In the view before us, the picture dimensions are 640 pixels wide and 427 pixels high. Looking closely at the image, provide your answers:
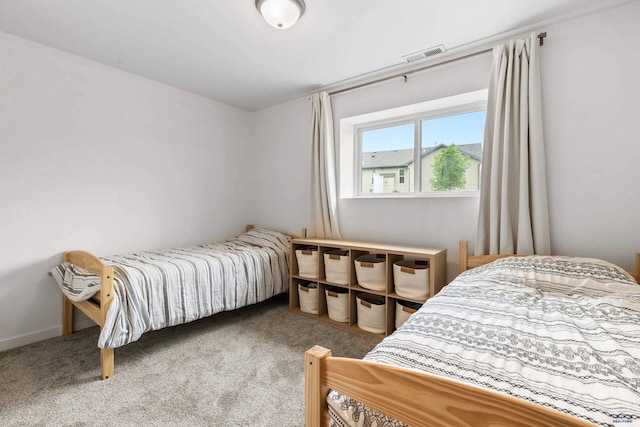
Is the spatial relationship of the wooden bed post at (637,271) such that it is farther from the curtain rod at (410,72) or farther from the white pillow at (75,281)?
the white pillow at (75,281)

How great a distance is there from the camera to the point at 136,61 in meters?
2.45

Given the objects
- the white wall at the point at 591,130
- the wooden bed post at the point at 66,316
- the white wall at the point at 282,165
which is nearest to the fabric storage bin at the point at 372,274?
the white wall at the point at 591,130

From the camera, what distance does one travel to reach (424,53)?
90.5 inches

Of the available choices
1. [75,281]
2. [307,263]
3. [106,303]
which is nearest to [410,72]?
[307,263]

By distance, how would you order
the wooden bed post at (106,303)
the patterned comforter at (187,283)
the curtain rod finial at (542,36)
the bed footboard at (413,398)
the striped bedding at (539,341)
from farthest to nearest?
the curtain rod finial at (542,36)
the patterned comforter at (187,283)
the wooden bed post at (106,303)
the striped bedding at (539,341)
the bed footboard at (413,398)

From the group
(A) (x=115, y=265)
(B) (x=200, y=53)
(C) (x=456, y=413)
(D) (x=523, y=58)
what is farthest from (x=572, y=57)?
(A) (x=115, y=265)

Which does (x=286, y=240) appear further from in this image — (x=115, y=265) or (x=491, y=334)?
(x=491, y=334)

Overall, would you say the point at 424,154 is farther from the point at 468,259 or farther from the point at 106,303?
the point at 106,303

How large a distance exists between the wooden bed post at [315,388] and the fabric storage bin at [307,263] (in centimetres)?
191

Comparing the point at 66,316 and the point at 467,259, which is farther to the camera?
the point at 66,316

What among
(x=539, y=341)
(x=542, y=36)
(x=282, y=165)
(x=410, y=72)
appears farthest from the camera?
(x=282, y=165)

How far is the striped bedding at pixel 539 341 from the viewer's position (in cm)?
71

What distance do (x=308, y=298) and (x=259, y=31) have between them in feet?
7.22

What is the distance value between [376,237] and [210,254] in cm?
152
